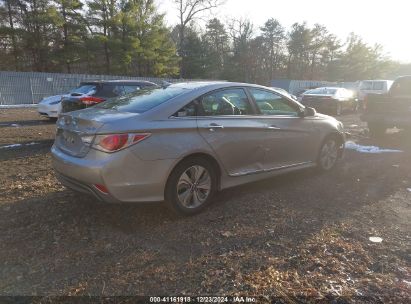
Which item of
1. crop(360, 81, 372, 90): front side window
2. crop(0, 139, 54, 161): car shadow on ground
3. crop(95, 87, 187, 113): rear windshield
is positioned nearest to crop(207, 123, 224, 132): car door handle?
crop(95, 87, 187, 113): rear windshield

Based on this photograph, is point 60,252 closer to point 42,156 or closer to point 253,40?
point 42,156

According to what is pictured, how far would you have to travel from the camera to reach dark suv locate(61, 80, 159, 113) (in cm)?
909

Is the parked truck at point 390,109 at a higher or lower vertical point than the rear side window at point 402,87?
lower

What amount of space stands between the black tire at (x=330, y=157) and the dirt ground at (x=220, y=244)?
24.1 inches

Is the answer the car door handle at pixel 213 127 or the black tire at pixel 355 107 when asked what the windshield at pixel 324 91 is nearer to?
the black tire at pixel 355 107

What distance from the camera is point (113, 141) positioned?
347 centimetres

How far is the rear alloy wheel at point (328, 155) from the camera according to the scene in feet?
19.7

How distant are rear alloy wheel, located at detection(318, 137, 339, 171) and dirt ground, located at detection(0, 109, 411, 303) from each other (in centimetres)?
67

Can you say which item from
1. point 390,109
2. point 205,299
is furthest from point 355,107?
point 205,299

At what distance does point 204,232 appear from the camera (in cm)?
376

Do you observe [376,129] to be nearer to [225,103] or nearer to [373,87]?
[225,103]

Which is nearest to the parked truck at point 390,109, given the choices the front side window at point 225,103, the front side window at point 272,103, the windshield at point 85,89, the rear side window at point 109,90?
the front side window at point 272,103

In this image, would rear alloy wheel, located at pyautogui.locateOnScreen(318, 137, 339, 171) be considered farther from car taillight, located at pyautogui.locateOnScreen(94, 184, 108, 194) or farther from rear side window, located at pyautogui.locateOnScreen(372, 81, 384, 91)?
rear side window, located at pyautogui.locateOnScreen(372, 81, 384, 91)

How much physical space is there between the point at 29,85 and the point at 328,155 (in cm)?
2103
